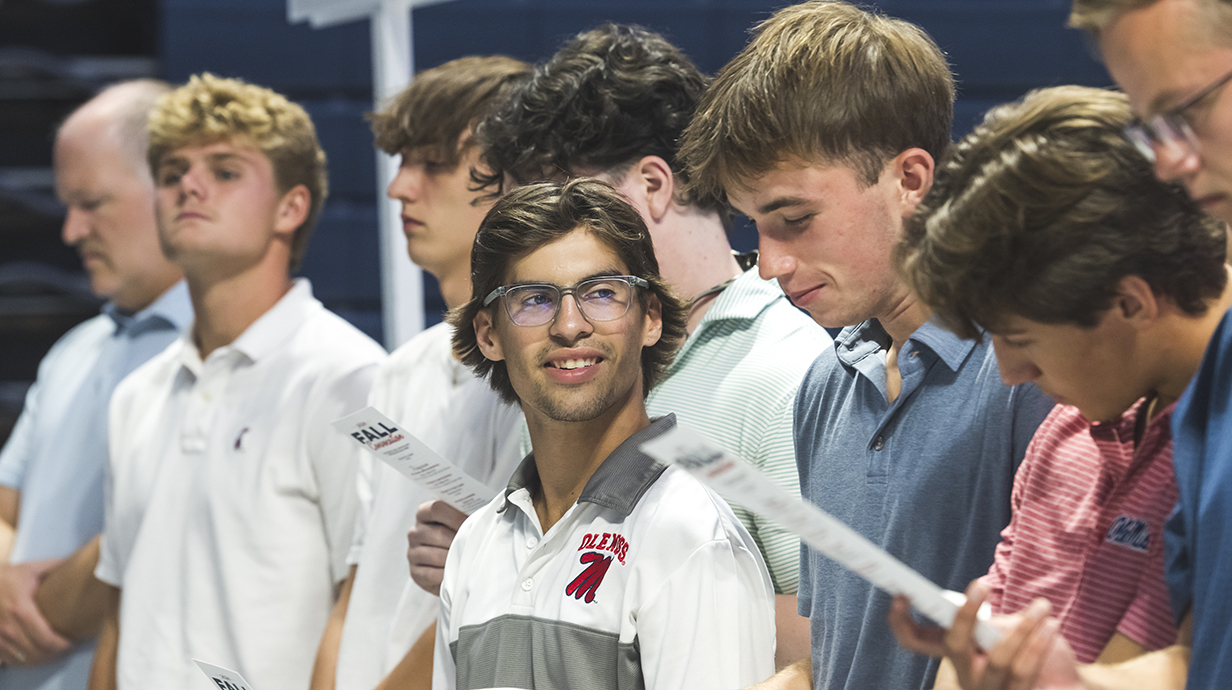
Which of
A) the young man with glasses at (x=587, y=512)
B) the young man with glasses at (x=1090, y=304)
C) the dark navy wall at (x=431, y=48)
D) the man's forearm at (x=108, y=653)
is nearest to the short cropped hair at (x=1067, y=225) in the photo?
the young man with glasses at (x=1090, y=304)

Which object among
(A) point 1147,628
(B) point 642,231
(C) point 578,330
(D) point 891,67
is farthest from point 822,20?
(A) point 1147,628

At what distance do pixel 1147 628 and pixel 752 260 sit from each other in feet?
3.50

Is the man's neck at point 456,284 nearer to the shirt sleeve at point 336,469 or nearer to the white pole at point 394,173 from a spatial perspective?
the shirt sleeve at point 336,469

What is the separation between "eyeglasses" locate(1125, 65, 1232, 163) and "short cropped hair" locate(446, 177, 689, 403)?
697 mm

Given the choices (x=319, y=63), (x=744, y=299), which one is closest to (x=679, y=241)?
(x=744, y=299)

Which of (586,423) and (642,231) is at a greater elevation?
(642,231)

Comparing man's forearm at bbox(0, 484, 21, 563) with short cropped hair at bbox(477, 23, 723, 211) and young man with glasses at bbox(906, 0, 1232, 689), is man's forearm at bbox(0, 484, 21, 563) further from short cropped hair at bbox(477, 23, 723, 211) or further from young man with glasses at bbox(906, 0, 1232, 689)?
young man with glasses at bbox(906, 0, 1232, 689)

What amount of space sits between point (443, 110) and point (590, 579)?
1061 millimetres

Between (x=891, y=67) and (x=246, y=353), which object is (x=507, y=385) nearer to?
(x=891, y=67)

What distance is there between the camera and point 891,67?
1370 millimetres

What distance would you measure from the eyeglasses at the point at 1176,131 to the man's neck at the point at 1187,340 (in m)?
0.15

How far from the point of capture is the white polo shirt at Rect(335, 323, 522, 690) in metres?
1.85

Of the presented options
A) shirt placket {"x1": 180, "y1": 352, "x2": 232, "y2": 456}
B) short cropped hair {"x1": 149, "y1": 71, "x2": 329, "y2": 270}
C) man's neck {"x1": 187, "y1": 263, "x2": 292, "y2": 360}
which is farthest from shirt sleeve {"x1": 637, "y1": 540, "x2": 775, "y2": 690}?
short cropped hair {"x1": 149, "y1": 71, "x2": 329, "y2": 270}

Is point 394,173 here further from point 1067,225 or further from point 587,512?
point 1067,225
